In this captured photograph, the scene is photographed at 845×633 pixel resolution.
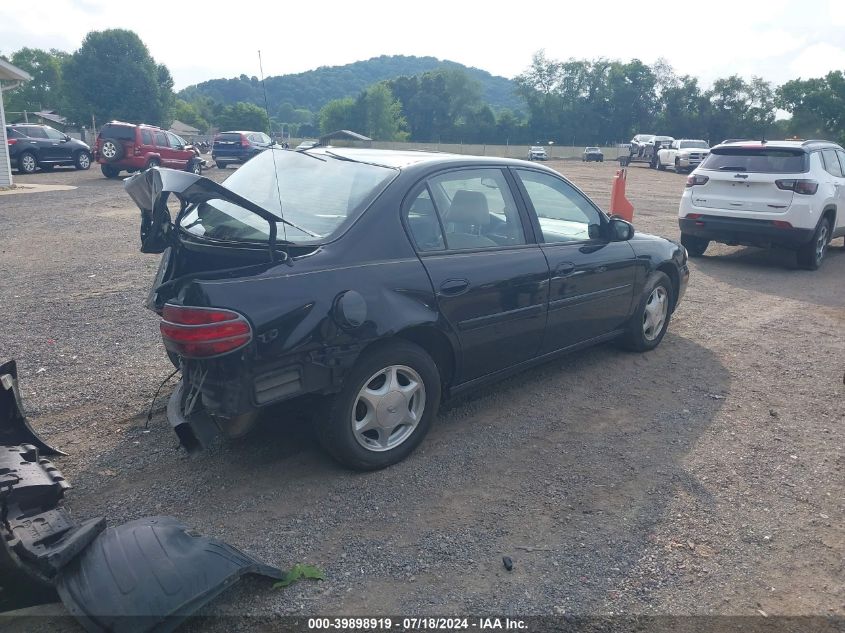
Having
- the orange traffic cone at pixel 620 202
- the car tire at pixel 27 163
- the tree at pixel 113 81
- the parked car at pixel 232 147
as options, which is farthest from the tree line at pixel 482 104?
the orange traffic cone at pixel 620 202

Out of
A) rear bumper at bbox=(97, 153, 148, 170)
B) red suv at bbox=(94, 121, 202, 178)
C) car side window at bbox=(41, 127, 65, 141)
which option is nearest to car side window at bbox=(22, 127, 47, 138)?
car side window at bbox=(41, 127, 65, 141)

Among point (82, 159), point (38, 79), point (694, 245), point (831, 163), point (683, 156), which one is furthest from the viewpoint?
point (38, 79)

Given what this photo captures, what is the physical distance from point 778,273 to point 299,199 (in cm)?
805

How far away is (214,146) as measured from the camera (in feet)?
95.0

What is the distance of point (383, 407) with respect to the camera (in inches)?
145

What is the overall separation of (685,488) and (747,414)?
52.4 inches

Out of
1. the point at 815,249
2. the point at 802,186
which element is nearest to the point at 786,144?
the point at 802,186

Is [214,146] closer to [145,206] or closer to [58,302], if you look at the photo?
[58,302]

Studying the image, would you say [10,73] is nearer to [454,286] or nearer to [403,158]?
[403,158]

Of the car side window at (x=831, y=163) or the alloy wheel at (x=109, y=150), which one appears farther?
the alloy wheel at (x=109, y=150)

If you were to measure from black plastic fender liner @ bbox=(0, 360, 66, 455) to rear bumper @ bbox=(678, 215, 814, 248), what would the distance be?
356 inches

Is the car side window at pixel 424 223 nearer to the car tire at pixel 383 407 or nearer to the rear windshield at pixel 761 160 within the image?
the car tire at pixel 383 407

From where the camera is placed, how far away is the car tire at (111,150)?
22159 millimetres

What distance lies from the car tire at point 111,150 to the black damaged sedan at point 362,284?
791 inches
